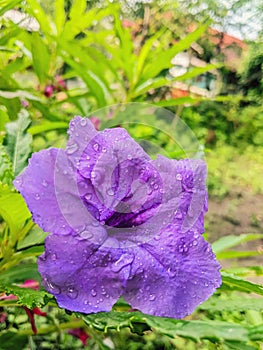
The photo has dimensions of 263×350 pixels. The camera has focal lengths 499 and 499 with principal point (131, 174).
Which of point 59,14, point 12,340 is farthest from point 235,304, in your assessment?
point 59,14

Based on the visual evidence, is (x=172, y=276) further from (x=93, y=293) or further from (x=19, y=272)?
(x=19, y=272)

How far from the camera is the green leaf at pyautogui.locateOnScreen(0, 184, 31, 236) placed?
346 millimetres

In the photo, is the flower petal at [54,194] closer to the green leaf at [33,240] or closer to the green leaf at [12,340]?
the green leaf at [33,240]

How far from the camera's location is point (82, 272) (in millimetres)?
323

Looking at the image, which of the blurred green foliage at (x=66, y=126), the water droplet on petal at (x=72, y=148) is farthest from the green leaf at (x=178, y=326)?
the water droplet on petal at (x=72, y=148)

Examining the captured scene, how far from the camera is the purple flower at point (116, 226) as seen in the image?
32 cm

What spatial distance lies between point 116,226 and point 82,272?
1.6 inches

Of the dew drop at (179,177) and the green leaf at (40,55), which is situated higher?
the green leaf at (40,55)

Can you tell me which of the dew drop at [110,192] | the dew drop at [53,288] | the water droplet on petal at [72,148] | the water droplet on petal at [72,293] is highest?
the water droplet on petal at [72,148]

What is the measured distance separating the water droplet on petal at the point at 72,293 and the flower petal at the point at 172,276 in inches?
1.5

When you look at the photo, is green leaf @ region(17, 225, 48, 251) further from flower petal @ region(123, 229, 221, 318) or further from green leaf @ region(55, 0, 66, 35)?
green leaf @ region(55, 0, 66, 35)

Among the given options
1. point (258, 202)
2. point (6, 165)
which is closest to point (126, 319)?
point (6, 165)

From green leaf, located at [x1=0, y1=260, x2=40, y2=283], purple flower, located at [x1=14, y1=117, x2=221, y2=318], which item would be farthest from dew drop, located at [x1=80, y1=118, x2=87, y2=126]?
green leaf, located at [x1=0, y1=260, x2=40, y2=283]

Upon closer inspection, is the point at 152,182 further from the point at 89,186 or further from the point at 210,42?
the point at 210,42
